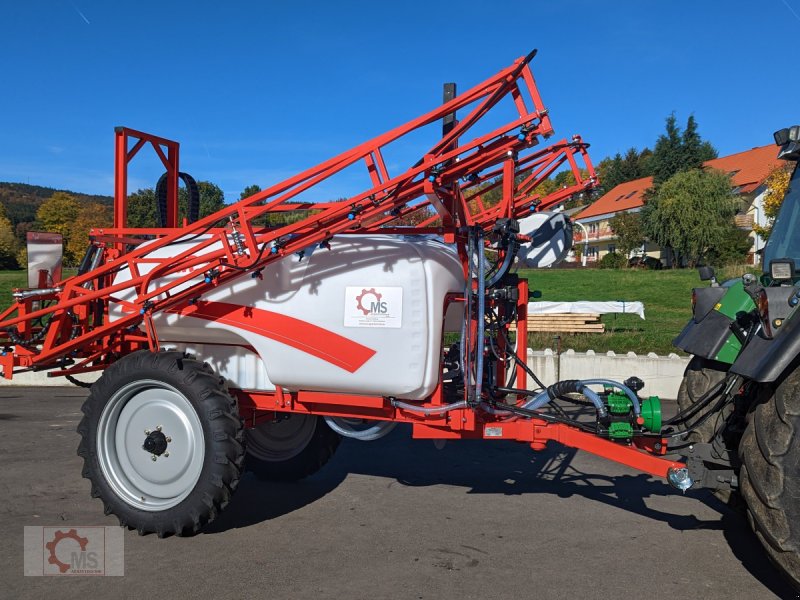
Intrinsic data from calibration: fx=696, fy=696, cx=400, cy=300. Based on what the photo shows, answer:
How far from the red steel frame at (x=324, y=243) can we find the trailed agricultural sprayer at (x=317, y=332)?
14mm

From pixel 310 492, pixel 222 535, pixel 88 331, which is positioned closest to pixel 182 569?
pixel 222 535

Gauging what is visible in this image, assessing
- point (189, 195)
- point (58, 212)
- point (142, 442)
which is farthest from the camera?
point (58, 212)

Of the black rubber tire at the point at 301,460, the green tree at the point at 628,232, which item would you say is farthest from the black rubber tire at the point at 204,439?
the green tree at the point at 628,232

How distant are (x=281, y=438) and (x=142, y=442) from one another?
4.60ft

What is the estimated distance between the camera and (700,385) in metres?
4.71

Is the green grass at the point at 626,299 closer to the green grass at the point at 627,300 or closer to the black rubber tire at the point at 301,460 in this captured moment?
the green grass at the point at 627,300

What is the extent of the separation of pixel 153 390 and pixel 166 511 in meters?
0.83

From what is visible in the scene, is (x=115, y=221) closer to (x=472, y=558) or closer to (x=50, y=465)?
(x=50, y=465)

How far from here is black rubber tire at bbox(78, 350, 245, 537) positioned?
4.49 m

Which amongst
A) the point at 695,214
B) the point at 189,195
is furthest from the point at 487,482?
the point at 695,214

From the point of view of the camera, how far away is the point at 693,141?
55844 millimetres

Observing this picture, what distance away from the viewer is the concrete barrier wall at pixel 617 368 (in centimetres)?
1010

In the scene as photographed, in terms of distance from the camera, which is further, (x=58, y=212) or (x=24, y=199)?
(x=24, y=199)

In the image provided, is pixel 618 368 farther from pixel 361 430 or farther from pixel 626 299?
pixel 626 299
